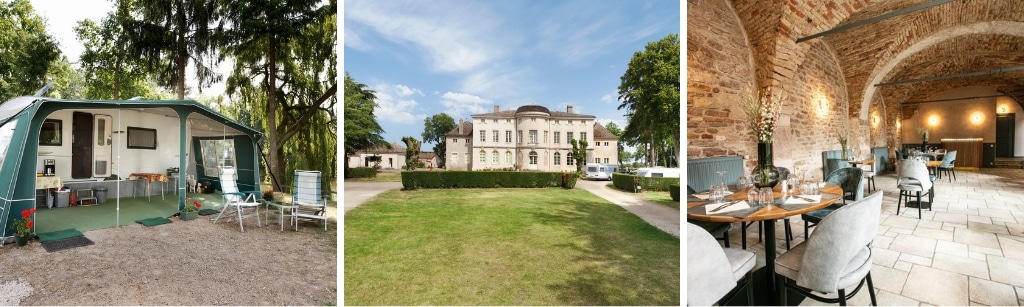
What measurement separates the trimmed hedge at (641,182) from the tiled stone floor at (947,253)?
0.92 metres

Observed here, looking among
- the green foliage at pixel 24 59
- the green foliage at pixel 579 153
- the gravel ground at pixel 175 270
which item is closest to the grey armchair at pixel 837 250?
the green foliage at pixel 579 153

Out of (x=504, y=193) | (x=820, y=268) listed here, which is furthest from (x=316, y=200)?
(x=820, y=268)

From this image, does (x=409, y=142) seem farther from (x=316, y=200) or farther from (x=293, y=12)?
(x=293, y=12)

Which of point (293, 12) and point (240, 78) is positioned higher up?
point (293, 12)

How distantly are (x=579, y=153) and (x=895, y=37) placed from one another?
7.64 metres

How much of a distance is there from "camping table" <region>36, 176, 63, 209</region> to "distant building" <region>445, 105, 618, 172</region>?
20.8ft

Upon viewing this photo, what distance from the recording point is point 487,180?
3453 millimetres

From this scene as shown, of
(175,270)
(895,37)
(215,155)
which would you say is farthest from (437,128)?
(895,37)

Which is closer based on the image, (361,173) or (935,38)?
(361,173)

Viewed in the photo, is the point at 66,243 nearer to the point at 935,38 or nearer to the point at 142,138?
the point at 142,138

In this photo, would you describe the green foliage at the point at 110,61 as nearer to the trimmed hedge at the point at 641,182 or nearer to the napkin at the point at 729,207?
the trimmed hedge at the point at 641,182

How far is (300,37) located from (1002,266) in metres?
7.88

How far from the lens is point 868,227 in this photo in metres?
2.02

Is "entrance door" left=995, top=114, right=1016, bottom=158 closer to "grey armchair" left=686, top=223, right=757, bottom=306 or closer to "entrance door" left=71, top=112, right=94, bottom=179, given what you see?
"grey armchair" left=686, top=223, right=757, bottom=306
